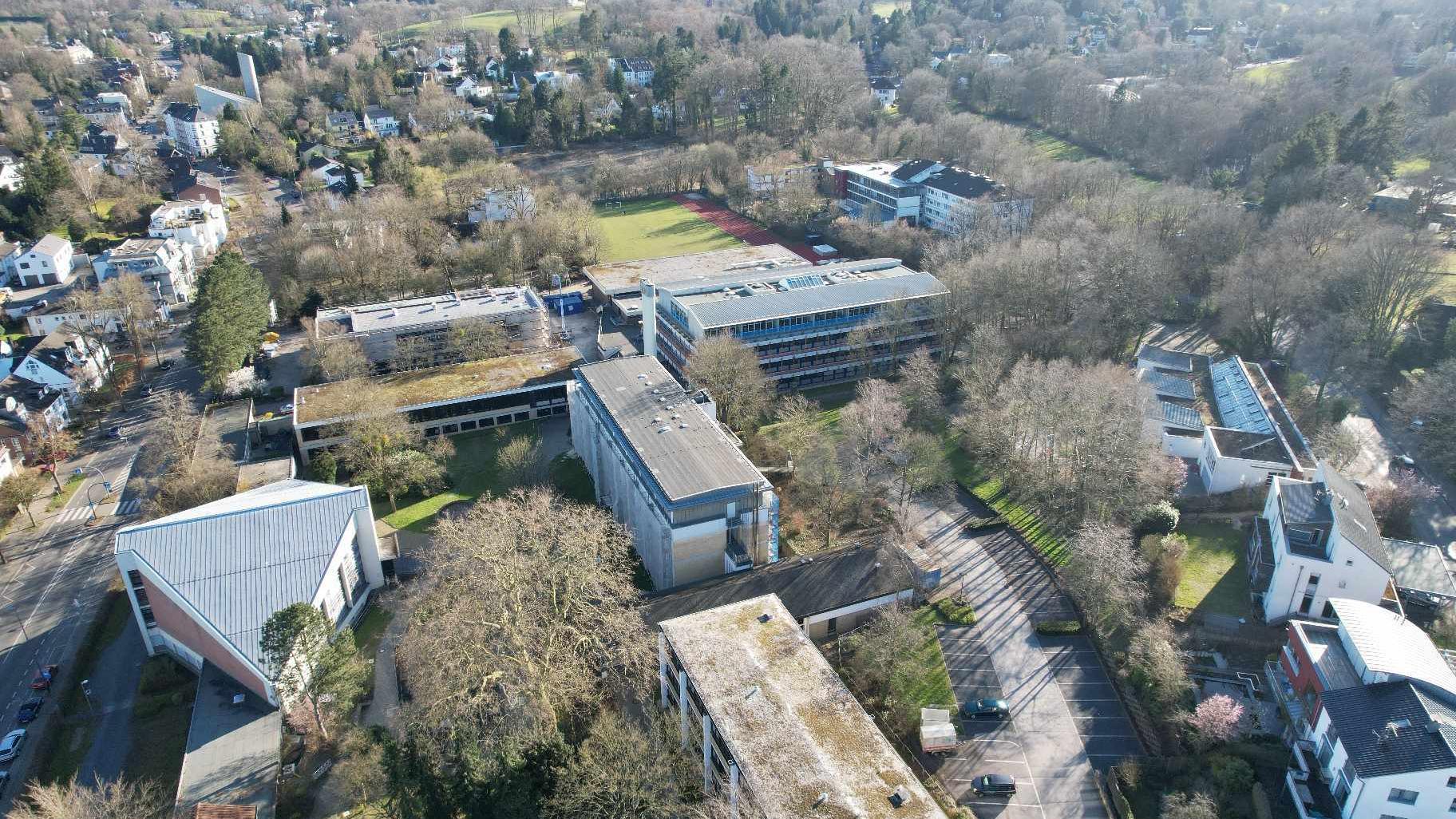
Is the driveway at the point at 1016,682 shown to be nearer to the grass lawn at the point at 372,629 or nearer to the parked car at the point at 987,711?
the parked car at the point at 987,711

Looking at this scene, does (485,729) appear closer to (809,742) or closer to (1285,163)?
(809,742)

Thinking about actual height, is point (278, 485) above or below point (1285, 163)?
below

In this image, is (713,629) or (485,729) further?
(713,629)

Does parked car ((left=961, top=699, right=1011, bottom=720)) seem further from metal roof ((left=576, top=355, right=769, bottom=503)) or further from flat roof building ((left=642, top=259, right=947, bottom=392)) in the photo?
flat roof building ((left=642, top=259, right=947, bottom=392))

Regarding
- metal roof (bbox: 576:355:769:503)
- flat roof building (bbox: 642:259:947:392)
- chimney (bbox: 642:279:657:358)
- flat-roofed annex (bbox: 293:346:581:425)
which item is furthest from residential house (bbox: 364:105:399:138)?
metal roof (bbox: 576:355:769:503)

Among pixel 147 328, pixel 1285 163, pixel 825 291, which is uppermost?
pixel 1285 163

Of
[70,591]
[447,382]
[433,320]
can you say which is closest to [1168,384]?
[447,382]

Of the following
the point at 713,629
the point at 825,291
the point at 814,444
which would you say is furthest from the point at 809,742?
the point at 825,291
